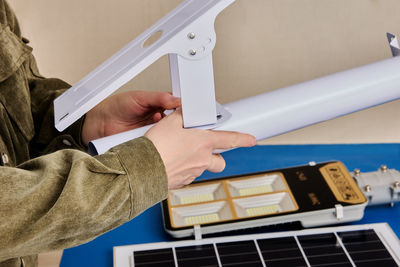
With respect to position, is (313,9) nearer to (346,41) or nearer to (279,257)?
(346,41)

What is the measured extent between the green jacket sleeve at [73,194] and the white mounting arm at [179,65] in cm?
6

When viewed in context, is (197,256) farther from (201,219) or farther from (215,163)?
(215,163)

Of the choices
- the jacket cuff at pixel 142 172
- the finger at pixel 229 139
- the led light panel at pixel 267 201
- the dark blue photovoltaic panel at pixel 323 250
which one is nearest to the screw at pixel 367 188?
the led light panel at pixel 267 201

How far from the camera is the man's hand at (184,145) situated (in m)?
0.69

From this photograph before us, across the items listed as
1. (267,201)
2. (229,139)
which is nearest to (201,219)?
(267,201)

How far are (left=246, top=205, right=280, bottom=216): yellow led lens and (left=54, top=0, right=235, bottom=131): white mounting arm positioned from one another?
0.41m

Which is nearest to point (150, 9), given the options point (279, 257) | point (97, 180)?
point (279, 257)

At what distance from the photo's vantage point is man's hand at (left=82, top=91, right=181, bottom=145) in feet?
3.06

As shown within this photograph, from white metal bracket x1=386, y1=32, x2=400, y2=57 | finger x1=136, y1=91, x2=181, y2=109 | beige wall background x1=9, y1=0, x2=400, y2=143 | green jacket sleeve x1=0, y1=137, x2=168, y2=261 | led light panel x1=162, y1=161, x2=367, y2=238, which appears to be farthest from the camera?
beige wall background x1=9, y1=0, x2=400, y2=143

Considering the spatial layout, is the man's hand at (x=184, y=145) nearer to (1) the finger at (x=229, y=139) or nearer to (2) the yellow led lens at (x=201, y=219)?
(1) the finger at (x=229, y=139)

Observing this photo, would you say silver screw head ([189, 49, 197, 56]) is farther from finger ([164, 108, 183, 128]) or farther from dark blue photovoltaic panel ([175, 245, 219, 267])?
dark blue photovoltaic panel ([175, 245, 219, 267])

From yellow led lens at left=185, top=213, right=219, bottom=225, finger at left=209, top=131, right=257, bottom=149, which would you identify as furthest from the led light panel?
finger at left=209, top=131, right=257, bottom=149

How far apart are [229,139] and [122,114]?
0.30 metres

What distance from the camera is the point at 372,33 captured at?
135 centimetres
